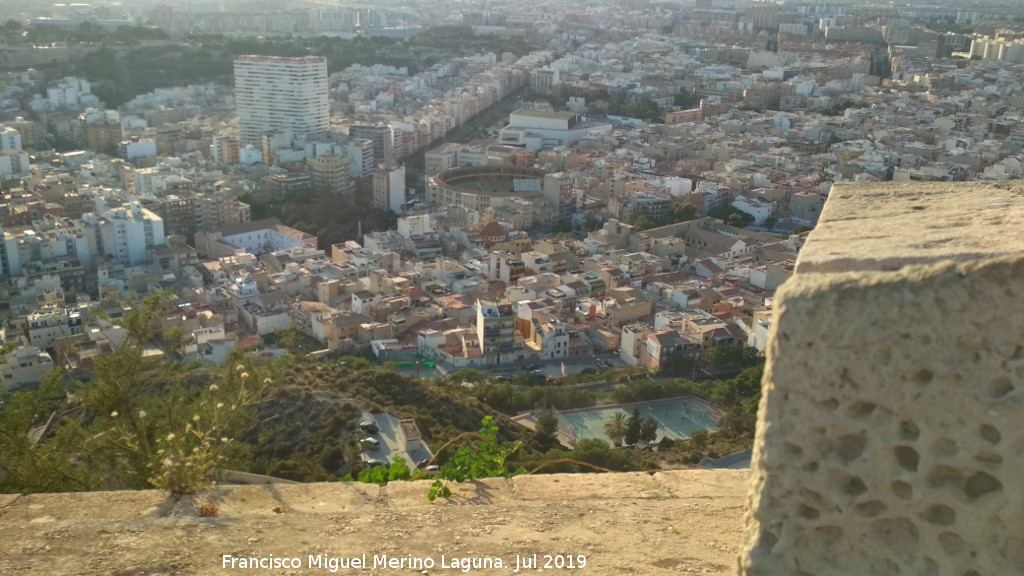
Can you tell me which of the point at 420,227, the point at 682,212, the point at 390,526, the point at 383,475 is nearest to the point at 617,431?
the point at 383,475

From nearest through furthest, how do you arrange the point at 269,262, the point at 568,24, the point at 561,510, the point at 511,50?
the point at 561,510
the point at 269,262
the point at 511,50
the point at 568,24

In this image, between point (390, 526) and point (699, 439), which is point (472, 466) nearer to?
point (390, 526)

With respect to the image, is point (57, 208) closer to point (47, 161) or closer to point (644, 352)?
point (47, 161)

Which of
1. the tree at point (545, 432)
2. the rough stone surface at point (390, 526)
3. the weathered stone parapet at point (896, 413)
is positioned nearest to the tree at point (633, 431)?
the tree at point (545, 432)

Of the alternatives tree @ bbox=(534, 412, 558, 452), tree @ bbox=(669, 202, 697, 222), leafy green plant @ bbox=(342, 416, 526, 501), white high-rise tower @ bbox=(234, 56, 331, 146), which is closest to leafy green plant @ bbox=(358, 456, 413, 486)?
leafy green plant @ bbox=(342, 416, 526, 501)

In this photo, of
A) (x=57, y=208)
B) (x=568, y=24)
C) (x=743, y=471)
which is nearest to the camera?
(x=743, y=471)

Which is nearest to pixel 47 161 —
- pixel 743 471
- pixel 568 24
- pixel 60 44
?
pixel 60 44

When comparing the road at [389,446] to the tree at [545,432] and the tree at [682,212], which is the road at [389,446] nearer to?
the tree at [545,432]

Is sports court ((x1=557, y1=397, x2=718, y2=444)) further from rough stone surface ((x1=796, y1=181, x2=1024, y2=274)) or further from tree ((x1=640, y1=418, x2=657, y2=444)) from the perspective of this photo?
rough stone surface ((x1=796, y1=181, x2=1024, y2=274))
